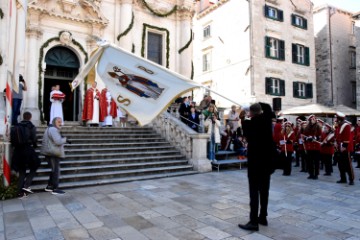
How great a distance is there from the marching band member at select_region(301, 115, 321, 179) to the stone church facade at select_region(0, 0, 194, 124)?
968 centimetres

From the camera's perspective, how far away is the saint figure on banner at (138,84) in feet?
17.0

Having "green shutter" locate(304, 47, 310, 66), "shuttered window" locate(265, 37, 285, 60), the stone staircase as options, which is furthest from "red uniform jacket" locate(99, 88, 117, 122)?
"green shutter" locate(304, 47, 310, 66)

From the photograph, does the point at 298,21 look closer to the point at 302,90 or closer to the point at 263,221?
the point at 302,90

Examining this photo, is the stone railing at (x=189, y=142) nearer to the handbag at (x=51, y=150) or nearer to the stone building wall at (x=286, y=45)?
the handbag at (x=51, y=150)

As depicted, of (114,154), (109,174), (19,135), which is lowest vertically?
(109,174)

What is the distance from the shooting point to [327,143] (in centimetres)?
956

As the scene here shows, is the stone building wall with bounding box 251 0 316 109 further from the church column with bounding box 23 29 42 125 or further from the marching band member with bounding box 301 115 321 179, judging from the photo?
the church column with bounding box 23 29 42 125

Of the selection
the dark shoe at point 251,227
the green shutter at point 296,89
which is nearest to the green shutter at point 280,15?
the green shutter at point 296,89

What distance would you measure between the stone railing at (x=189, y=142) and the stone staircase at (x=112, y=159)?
23cm

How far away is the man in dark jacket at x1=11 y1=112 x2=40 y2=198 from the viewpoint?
6.77m

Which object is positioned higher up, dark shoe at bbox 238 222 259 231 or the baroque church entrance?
the baroque church entrance

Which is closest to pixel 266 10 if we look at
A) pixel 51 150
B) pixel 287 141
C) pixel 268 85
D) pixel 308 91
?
pixel 268 85

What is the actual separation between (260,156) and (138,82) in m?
2.52

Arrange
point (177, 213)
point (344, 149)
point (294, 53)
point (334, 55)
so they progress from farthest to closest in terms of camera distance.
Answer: point (334, 55)
point (294, 53)
point (344, 149)
point (177, 213)
